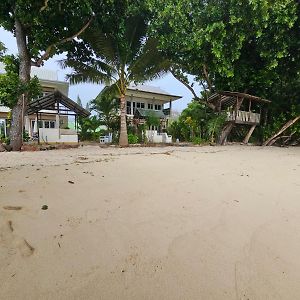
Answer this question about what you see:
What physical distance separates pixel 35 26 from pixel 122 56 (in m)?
3.61

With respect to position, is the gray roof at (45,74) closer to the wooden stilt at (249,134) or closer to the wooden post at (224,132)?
the wooden post at (224,132)

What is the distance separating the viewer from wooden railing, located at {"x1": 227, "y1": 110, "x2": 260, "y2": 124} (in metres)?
13.2

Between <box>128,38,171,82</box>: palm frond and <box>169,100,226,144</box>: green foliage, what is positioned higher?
<box>128,38,171,82</box>: palm frond

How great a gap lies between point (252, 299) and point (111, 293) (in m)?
0.75

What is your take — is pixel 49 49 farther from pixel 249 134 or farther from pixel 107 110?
pixel 249 134

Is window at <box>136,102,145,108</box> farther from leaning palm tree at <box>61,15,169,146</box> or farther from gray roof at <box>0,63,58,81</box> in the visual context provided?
leaning palm tree at <box>61,15,169,146</box>

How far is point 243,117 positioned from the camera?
1364cm

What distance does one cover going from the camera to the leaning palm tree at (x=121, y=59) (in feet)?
35.9

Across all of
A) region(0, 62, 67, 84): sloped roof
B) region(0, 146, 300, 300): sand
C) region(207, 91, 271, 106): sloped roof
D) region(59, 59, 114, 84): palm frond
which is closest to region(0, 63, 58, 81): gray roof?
region(0, 62, 67, 84): sloped roof

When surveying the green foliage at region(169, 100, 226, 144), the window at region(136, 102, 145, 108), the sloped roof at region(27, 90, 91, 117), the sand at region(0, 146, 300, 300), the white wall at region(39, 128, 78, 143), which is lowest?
the sand at region(0, 146, 300, 300)

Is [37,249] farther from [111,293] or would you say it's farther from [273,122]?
[273,122]

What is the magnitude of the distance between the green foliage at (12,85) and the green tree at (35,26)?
0.57ft

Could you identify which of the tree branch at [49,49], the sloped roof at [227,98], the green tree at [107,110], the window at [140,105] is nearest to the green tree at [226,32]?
the sloped roof at [227,98]

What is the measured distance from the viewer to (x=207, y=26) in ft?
33.0
